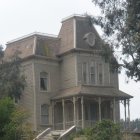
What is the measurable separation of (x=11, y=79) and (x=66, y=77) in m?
5.86

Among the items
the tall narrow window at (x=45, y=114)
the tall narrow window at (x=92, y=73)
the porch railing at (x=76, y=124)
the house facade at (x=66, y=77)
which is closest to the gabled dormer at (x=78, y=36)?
the house facade at (x=66, y=77)

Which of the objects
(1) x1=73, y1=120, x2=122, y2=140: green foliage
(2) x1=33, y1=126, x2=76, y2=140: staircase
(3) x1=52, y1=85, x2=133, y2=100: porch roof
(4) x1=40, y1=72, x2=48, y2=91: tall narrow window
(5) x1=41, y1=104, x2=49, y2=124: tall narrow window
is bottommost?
(2) x1=33, y1=126, x2=76, y2=140: staircase

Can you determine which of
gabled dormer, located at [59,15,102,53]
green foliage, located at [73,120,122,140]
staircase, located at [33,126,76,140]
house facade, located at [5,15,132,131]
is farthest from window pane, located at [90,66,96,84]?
green foliage, located at [73,120,122,140]

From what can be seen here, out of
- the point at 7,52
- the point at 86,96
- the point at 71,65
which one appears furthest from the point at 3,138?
the point at 7,52

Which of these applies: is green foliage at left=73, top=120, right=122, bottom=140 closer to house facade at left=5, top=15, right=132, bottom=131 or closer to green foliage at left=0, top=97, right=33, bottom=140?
green foliage at left=0, top=97, right=33, bottom=140

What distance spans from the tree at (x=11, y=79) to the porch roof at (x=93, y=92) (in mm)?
→ 3785

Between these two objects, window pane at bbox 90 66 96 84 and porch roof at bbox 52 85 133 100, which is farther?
window pane at bbox 90 66 96 84

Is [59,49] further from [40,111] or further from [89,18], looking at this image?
[89,18]

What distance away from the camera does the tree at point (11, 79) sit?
49.4 m

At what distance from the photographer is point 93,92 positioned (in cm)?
4994

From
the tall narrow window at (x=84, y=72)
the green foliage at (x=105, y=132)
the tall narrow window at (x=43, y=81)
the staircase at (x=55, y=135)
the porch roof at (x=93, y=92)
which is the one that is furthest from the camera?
the tall narrow window at (x=43, y=81)

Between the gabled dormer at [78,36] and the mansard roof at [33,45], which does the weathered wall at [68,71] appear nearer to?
the gabled dormer at [78,36]

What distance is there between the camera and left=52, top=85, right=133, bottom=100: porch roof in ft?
163

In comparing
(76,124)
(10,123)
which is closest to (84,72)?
(76,124)
